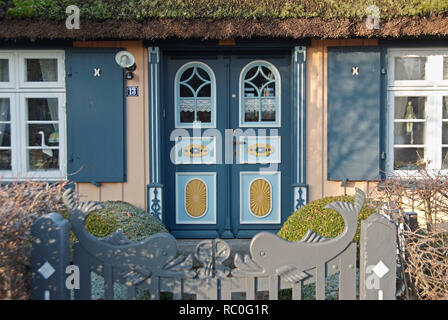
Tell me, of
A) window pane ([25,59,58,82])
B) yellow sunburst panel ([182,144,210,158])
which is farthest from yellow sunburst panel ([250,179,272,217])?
window pane ([25,59,58,82])

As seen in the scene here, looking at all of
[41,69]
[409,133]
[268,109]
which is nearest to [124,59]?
[41,69]

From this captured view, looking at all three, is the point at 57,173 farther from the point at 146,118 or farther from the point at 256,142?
the point at 256,142

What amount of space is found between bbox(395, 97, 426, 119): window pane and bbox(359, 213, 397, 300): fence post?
381 centimetres

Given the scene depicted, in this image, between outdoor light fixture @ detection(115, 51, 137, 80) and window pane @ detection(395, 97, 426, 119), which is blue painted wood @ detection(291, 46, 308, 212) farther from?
outdoor light fixture @ detection(115, 51, 137, 80)

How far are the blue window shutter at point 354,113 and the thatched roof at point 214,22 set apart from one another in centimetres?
43

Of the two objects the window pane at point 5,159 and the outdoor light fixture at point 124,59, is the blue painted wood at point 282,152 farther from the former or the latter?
the window pane at point 5,159

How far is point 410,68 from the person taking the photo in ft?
19.2

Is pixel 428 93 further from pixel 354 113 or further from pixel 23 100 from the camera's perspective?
pixel 23 100

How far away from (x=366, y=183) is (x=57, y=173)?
3963 mm

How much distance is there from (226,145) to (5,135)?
2873 millimetres

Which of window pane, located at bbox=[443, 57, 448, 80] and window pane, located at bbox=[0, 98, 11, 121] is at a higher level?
window pane, located at bbox=[443, 57, 448, 80]

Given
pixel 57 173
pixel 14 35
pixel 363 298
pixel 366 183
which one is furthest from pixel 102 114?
pixel 363 298

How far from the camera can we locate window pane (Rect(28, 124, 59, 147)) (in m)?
5.86

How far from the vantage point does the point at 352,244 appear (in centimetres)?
254
